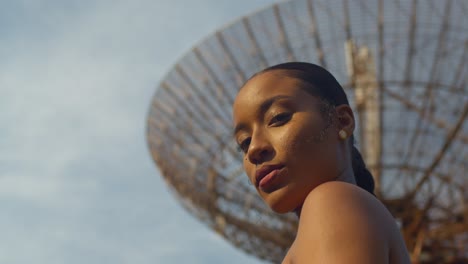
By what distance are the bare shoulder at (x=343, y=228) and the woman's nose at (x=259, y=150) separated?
0.22m

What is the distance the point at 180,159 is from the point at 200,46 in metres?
2.93

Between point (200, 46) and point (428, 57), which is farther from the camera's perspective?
point (200, 46)

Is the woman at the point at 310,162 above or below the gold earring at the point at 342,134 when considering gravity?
above

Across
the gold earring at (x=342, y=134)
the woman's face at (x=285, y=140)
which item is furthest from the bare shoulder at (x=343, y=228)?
the gold earring at (x=342, y=134)

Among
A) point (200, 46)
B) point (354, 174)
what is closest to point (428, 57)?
point (200, 46)

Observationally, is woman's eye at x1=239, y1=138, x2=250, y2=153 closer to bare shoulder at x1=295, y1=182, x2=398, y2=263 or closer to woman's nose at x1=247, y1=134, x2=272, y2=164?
woman's nose at x1=247, y1=134, x2=272, y2=164

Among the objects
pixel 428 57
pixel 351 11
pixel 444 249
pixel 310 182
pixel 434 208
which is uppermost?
pixel 310 182

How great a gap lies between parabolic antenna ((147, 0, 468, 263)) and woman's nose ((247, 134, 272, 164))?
17810mm

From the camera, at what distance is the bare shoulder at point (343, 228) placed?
197 cm

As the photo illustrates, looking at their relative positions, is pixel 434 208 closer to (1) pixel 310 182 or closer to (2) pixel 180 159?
(2) pixel 180 159

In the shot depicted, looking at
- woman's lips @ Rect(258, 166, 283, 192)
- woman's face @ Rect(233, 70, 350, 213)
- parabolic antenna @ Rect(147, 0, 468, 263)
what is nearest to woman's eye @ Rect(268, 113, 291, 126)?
woman's face @ Rect(233, 70, 350, 213)

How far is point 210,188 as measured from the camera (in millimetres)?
22391

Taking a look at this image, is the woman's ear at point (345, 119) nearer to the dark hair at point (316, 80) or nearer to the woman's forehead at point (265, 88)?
the dark hair at point (316, 80)

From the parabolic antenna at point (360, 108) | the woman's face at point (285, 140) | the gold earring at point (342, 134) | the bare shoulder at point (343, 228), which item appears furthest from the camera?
the parabolic antenna at point (360, 108)
